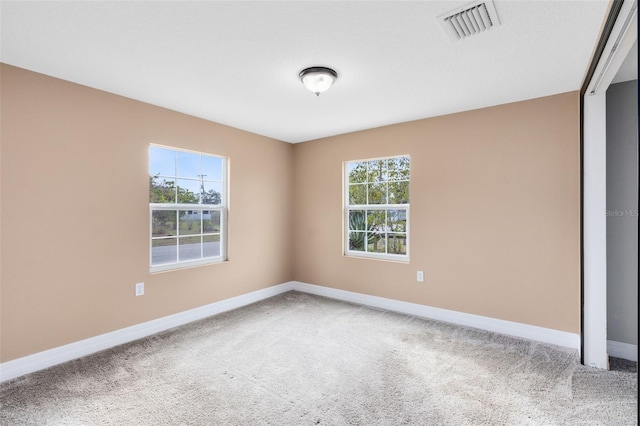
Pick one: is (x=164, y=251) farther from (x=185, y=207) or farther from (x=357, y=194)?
(x=357, y=194)

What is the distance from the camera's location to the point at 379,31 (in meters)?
1.96

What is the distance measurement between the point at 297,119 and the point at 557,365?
3486 mm

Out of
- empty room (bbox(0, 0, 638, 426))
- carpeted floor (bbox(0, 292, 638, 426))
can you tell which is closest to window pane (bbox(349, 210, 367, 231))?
empty room (bbox(0, 0, 638, 426))

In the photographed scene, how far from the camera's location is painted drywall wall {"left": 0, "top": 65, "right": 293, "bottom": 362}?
7.95 feet

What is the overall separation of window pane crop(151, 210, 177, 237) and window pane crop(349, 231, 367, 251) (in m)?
2.36

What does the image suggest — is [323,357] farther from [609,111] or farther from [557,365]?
[609,111]

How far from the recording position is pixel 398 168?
4105 mm

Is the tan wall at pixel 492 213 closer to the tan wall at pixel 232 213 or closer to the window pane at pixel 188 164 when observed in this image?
the tan wall at pixel 232 213

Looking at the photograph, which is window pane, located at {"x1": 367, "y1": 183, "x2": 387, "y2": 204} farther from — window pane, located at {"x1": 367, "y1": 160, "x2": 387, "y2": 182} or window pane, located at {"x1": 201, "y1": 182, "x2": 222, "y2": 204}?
window pane, located at {"x1": 201, "y1": 182, "x2": 222, "y2": 204}

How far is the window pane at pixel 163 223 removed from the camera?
3.38m

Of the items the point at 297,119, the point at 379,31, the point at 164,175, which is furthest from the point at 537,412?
the point at 164,175

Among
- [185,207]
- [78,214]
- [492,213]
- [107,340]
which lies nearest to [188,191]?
[185,207]

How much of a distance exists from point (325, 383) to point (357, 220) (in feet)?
8.30

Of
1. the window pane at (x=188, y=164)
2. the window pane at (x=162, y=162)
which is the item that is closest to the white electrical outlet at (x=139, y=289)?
the window pane at (x=162, y=162)
